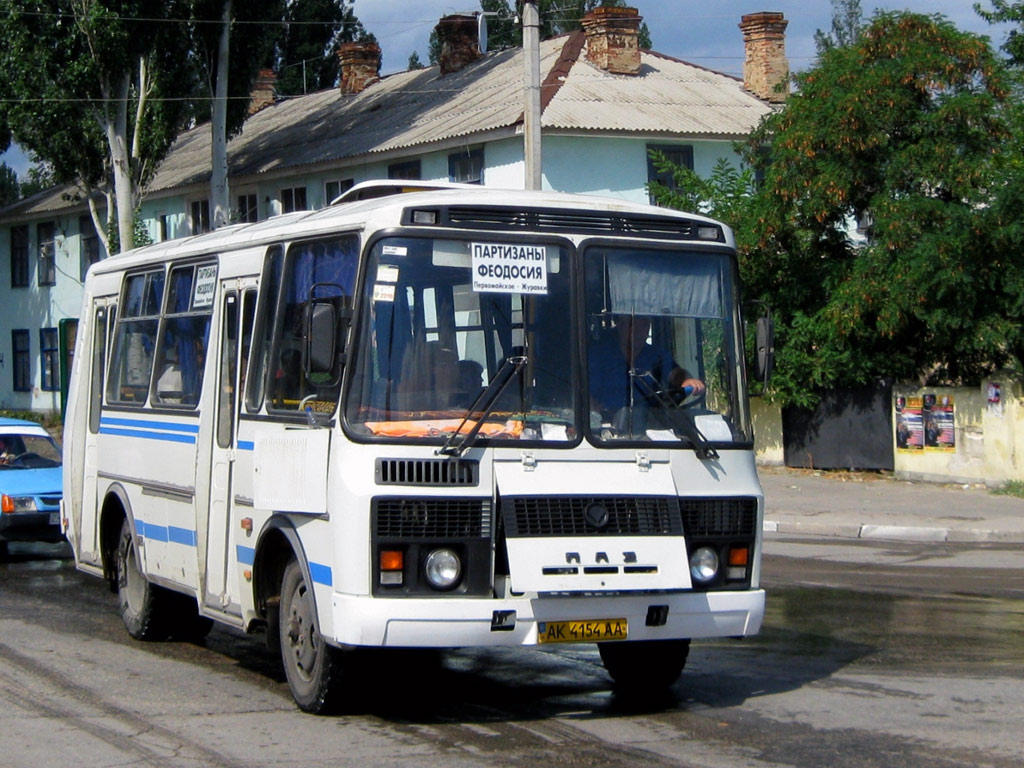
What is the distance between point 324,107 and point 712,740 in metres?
40.2

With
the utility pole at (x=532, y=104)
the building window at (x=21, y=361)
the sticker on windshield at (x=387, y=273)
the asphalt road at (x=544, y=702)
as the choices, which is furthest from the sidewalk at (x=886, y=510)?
the building window at (x=21, y=361)

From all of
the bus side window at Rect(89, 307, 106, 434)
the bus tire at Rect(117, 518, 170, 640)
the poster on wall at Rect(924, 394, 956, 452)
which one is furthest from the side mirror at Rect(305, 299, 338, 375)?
the poster on wall at Rect(924, 394, 956, 452)

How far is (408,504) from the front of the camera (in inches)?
281

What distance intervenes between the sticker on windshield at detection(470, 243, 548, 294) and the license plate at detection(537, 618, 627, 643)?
5.41ft

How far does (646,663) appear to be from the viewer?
8.43m

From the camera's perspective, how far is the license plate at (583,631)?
725cm

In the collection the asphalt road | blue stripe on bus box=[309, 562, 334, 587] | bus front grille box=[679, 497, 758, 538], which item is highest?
bus front grille box=[679, 497, 758, 538]

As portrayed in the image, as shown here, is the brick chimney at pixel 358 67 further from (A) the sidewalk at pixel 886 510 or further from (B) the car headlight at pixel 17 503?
(B) the car headlight at pixel 17 503

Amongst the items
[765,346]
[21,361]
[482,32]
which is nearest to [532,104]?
[765,346]

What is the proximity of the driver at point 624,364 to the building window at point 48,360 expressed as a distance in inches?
1706

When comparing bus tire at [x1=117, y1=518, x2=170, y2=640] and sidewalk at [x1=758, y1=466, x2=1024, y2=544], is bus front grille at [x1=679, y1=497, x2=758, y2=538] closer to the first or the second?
bus tire at [x1=117, y1=518, x2=170, y2=640]

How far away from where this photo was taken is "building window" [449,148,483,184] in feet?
105

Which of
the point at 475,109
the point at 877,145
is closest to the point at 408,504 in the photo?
the point at 877,145

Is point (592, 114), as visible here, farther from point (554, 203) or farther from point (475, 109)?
point (554, 203)
